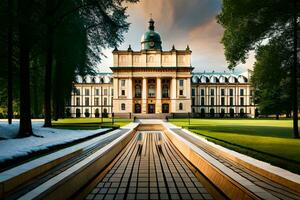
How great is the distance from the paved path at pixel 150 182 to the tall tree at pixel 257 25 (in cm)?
1116

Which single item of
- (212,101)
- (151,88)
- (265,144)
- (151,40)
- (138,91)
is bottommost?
(265,144)

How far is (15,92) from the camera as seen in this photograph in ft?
124

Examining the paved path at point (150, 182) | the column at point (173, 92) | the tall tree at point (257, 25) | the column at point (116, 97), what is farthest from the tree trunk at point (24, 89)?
the column at point (173, 92)

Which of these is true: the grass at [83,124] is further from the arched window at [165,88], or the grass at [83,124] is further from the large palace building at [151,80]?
the arched window at [165,88]

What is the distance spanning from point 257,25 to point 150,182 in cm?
1407

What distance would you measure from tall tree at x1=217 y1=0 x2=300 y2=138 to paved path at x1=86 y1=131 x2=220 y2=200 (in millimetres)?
11158

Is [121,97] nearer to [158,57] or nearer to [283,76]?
[158,57]

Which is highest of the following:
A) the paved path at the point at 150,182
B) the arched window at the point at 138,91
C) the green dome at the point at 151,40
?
the green dome at the point at 151,40

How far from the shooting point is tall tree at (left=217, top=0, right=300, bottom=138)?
680 inches

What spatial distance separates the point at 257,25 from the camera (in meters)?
18.1

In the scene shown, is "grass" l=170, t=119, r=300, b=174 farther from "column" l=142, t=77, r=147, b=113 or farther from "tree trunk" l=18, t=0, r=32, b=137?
"column" l=142, t=77, r=147, b=113

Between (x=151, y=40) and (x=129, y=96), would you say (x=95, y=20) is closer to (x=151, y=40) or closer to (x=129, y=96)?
(x=129, y=96)

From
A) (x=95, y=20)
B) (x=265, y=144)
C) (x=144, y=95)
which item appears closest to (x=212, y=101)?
(x=144, y=95)

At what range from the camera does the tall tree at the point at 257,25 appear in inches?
680
